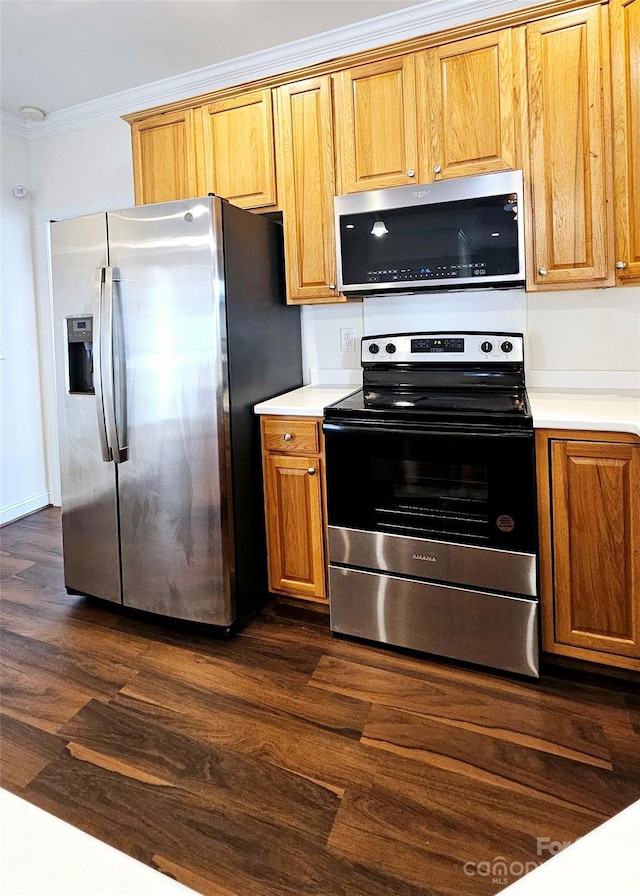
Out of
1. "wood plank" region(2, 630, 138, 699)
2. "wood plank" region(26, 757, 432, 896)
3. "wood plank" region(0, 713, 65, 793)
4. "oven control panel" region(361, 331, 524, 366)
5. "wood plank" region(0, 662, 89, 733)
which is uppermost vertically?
"oven control panel" region(361, 331, 524, 366)

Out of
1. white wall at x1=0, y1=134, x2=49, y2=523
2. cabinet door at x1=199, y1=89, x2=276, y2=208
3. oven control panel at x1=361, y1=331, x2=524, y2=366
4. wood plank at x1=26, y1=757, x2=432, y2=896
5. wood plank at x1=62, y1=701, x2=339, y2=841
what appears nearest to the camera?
wood plank at x1=26, y1=757, x2=432, y2=896

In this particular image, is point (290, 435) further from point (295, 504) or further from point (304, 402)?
point (295, 504)

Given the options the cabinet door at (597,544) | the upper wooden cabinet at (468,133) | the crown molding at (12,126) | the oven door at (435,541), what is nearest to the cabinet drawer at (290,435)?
the oven door at (435,541)

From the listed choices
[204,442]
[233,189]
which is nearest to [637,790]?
Answer: [204,442]

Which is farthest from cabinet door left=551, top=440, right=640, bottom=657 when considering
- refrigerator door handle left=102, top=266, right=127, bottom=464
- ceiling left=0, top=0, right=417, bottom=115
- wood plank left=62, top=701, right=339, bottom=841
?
ceiling left=0, top=0, right=417, bottom=115

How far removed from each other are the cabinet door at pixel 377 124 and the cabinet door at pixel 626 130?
728mm

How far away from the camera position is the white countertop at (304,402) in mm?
2250

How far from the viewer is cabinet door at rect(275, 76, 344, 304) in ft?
8.04

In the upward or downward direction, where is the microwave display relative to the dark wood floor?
upward

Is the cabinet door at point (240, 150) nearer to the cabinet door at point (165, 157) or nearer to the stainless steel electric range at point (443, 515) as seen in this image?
the cabinet door at point (165, 157)

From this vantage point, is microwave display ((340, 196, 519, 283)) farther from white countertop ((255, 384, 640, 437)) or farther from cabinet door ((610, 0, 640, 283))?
white countertop ((255, 384, 640, 437))

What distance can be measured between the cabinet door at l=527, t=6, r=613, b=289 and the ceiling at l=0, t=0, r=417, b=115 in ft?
2.49

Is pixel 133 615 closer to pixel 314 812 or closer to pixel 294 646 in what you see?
pixel 294 646

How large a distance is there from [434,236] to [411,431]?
824 mm
